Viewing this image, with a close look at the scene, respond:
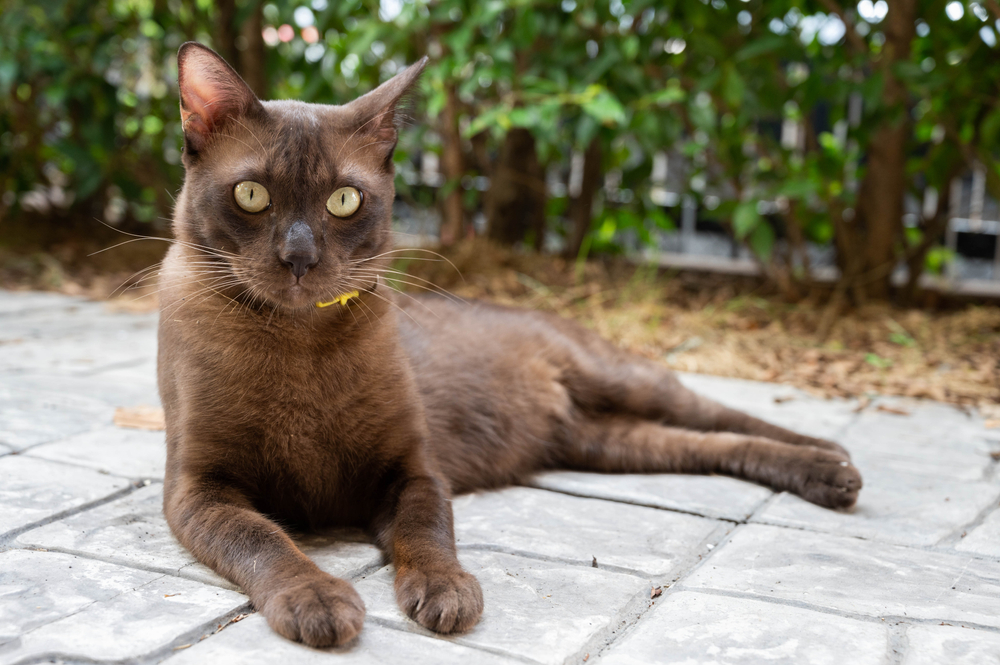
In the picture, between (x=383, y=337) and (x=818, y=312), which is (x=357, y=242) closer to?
(x=383, y=337)

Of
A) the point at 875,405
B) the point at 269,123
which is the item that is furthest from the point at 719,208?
the point at 269,123

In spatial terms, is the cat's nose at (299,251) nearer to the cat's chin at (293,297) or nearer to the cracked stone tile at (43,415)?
the cat's chin at (293,297)

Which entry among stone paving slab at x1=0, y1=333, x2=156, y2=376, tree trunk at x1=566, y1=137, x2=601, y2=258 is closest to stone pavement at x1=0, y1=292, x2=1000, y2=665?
stone paving slab at x1=0, y1=333, x2=156, y2=376

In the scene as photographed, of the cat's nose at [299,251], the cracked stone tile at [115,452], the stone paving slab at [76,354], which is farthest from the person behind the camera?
the stone paving slab at [76,354]

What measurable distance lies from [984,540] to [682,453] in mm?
851

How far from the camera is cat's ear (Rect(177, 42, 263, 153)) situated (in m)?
1.88

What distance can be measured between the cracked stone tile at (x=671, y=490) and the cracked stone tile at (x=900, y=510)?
0.08m

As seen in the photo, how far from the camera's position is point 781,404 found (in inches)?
136

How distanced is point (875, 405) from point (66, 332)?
358 centimetres

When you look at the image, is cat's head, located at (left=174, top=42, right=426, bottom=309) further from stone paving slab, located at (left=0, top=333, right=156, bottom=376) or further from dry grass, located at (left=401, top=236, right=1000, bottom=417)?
dry grass, located at (left=401, top=236, right=1000, bottom=417)

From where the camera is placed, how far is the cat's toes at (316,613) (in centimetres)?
146

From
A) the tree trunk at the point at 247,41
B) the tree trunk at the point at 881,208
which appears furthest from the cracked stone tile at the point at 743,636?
the tree trunk at the point at 247,41

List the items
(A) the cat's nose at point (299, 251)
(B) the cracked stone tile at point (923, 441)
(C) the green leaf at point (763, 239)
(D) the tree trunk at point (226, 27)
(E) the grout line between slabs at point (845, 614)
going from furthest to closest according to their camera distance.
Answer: (D) the tree trunk at point (226, 27), (C) the green leaf at point (763, 239), (B) the cracked stone tile at point (923, 441), (A) the cat's nose at point (299, 251), (E) the grout line between slabs at point (845, 614)

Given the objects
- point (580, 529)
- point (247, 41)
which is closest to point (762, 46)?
point (580, 529)
